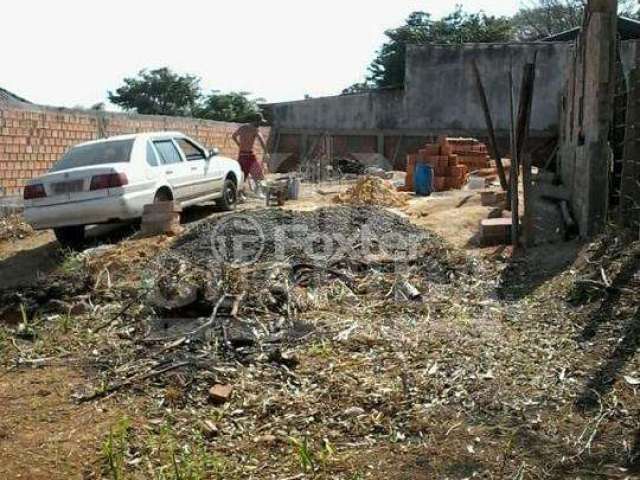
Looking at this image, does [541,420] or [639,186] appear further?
[639,186]

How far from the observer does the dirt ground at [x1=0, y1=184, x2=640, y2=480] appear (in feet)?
10.3

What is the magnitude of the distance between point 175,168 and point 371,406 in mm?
6781

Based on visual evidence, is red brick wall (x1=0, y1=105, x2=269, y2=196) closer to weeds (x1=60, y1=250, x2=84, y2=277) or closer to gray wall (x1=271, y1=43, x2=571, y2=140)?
weeds (x1=60, y1=250, x2=84, y2=277)

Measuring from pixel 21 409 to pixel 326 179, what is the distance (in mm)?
14350

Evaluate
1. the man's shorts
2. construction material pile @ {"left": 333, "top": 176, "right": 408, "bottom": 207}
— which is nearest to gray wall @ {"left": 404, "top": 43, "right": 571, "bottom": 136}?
the man's shorts

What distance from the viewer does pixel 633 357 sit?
4113 millimetres

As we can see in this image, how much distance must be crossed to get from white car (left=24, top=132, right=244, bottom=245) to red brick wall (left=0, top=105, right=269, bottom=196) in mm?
2038

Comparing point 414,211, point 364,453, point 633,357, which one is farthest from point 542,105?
point 364,453

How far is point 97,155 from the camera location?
29.6ft

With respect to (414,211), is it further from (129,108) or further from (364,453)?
(129,108)

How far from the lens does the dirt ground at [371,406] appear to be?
124 inches

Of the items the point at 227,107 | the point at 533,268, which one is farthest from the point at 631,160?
the point at 227,107

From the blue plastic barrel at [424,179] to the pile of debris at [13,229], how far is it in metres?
7.60

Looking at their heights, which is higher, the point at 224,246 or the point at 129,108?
the point at 129,108
